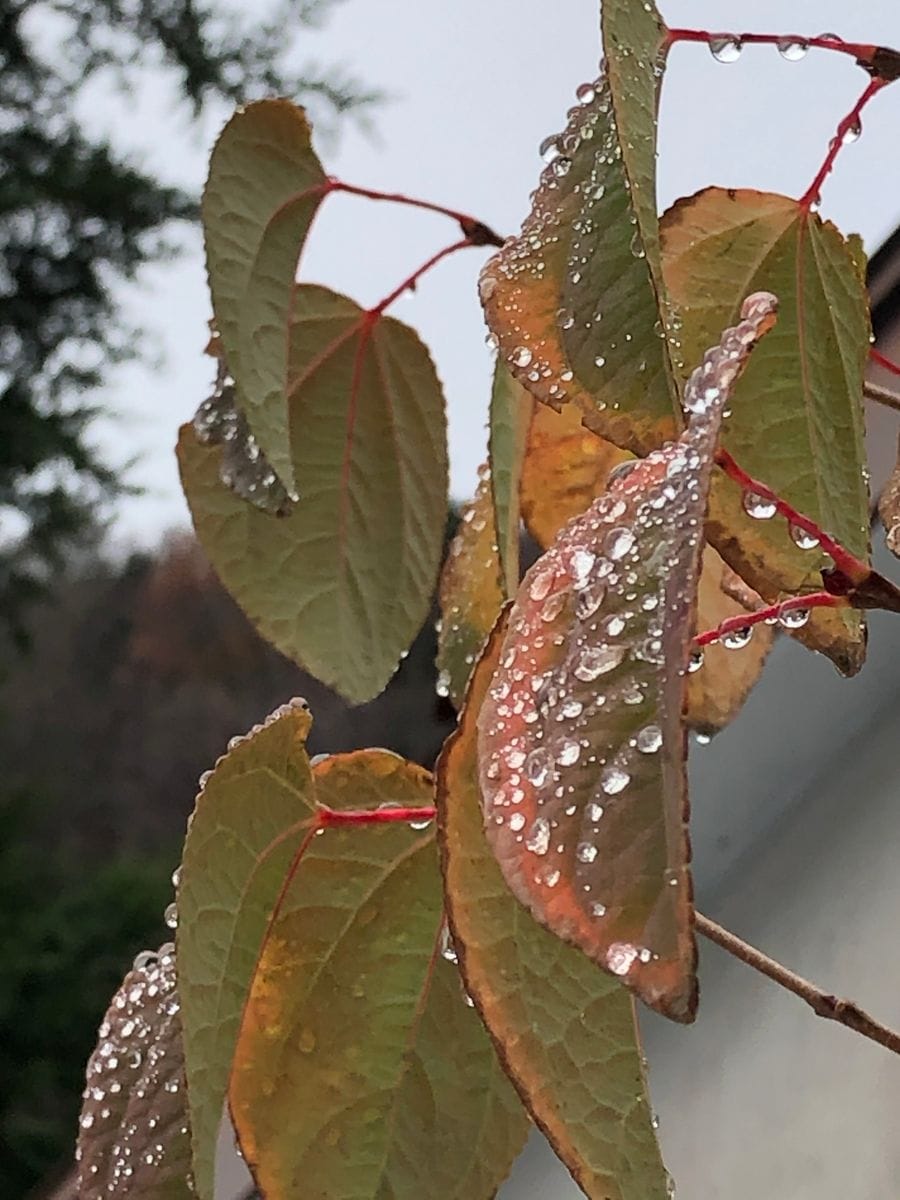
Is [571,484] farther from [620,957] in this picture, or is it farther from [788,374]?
[620,957]

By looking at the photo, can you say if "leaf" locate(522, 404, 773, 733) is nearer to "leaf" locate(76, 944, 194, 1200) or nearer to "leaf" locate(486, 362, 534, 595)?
"leaf" locate(486, 362, 534, 595)

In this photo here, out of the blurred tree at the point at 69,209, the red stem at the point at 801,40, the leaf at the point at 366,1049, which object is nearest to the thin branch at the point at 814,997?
the leaf at the point at 366,1049

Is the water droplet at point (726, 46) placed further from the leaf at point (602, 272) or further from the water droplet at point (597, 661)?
the water droplet at point (597, 661)

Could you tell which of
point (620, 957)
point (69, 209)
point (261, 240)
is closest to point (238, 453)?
point (261, 240)

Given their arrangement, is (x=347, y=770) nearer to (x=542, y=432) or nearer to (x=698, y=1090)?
(x=542, y=432)

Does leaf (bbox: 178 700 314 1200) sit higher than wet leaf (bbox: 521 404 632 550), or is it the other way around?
wet leaf (bbox: 521 404 632 550)

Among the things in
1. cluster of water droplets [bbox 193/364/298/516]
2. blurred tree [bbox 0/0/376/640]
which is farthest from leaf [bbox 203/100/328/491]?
blurred tree [bbox 0/0/376/640]

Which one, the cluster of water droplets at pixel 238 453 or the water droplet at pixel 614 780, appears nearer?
the water droplet at pixel 614 780
